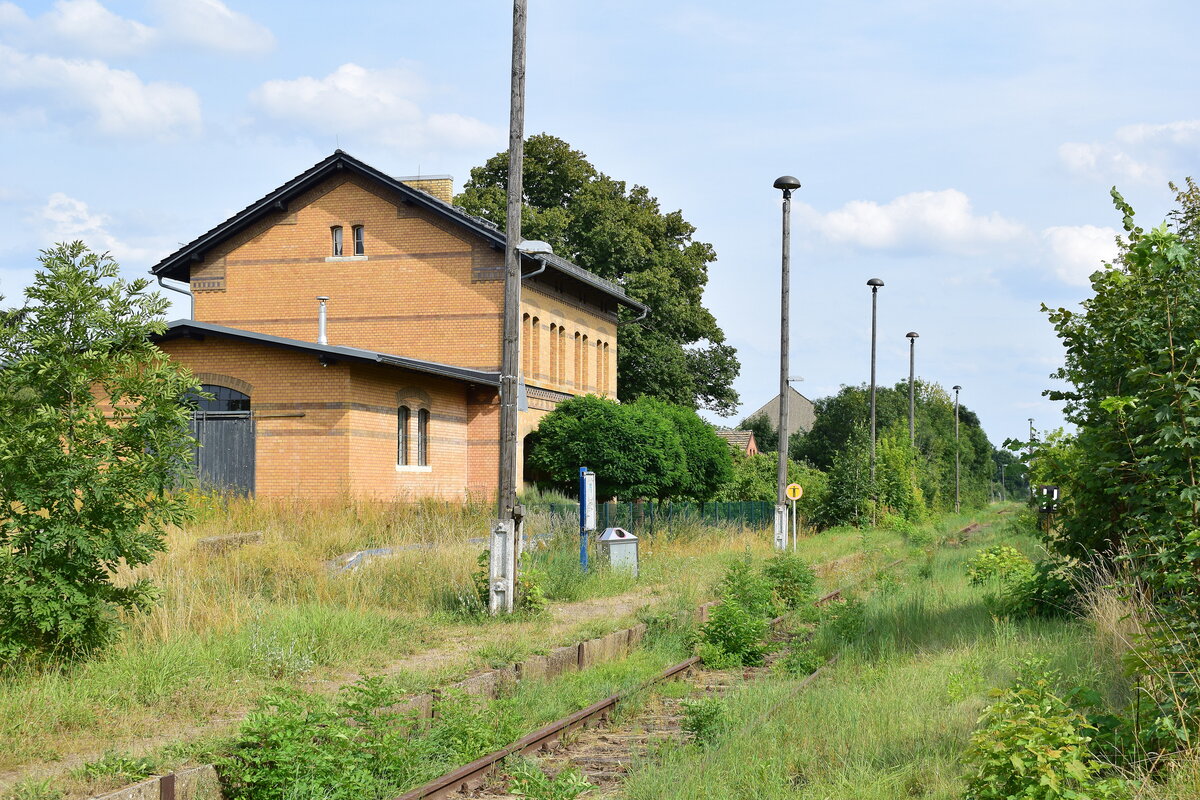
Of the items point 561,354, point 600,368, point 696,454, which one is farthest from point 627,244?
point 696,454

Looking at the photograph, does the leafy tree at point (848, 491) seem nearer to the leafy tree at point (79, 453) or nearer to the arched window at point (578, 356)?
the arched window at point (578, 356)

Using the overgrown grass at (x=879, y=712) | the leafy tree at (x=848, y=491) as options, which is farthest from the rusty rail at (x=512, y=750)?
the leafy tree at (x=848, y=491)

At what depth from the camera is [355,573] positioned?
14281mm

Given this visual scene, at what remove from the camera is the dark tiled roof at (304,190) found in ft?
98.2

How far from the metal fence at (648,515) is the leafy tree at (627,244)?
1319cm

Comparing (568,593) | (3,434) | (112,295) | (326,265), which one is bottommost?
(568,593)

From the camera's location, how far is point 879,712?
8.55m

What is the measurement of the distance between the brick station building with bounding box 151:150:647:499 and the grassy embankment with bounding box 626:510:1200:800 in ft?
49.2

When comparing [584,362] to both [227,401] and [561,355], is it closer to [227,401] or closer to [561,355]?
[561,355]

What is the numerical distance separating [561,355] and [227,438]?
1295cm

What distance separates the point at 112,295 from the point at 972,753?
7648mm

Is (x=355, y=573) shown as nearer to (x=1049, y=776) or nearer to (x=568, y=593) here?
(x=568, y=593)

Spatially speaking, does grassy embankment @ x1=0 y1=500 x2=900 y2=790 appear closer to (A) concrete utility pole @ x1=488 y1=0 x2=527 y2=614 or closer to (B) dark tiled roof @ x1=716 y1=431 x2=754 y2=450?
(A) concrete utility pole @ x1=488 y1=0 x2=527 y2=614

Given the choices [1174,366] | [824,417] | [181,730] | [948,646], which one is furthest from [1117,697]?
[824,417]
